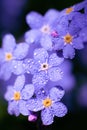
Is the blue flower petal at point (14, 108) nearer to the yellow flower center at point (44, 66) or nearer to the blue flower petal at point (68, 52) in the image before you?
the yellow flower center at point (44, 66)

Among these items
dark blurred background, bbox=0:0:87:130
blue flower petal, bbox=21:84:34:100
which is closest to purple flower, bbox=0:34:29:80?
blue flower petal, bbox=21:84:34:100

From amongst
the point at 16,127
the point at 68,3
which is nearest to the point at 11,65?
the point at 16,127

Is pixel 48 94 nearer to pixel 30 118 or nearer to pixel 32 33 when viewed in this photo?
pixel 30 118

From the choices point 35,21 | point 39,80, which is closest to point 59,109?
point 39,80

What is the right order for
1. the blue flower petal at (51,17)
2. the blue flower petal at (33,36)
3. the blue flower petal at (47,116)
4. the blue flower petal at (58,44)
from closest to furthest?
1. the blue flower petal at (47,116)
2. the blue flower petal at (58,44)
3. the blue flower petal at (33,36)
4. the blue flower petal at (51,17)

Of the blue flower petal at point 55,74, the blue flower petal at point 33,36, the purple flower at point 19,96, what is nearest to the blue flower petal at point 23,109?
the purple flower at point 19,96

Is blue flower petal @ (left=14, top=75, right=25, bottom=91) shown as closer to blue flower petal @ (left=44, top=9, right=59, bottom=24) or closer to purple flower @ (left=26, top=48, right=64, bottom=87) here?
purple flower @ (left=26, top=48, right=64, bottom=87)

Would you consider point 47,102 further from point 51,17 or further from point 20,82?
point 51,17
